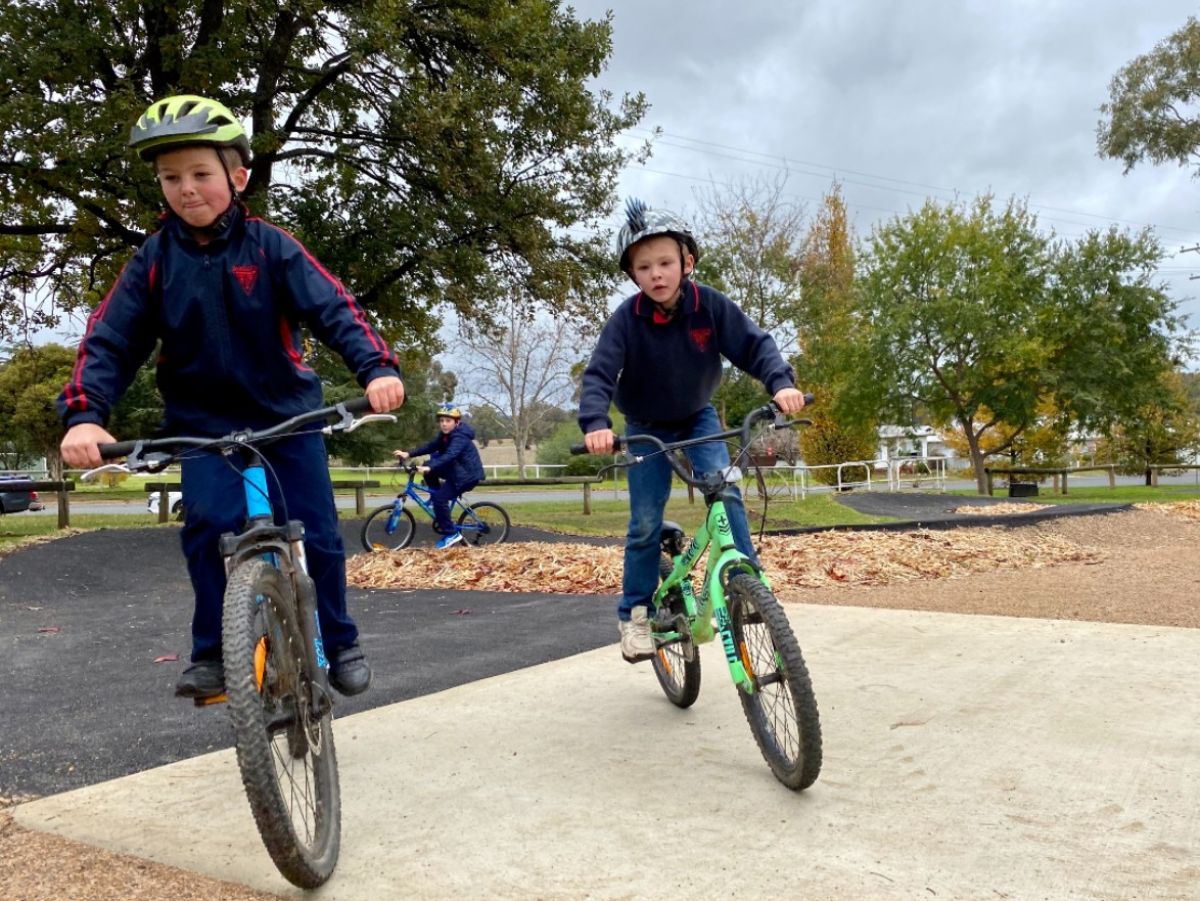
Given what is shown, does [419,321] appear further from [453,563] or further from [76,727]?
[76,727]

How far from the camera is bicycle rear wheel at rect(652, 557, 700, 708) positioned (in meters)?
3.72

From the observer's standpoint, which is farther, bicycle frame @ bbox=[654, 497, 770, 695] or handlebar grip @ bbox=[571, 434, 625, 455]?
handlebar grip @ bbox=[571, 434, 625, 455]

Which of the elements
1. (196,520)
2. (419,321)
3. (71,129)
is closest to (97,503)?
(419,321)

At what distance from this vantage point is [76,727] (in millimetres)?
3955

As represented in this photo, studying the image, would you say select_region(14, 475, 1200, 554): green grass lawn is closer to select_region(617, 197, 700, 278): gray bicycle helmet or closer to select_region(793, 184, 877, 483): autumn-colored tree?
select_region(793, 184, 877, 483): autumn-colored tree

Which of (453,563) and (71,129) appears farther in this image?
(71,129)

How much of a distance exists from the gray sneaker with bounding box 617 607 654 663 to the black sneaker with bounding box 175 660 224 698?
1.63 m

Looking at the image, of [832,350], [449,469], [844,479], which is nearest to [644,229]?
[449,469]

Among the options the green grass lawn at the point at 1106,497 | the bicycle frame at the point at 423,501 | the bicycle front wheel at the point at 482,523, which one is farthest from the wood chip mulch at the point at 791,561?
the green grass lawn at the point at 1106,497

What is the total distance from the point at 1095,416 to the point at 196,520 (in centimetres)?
2941

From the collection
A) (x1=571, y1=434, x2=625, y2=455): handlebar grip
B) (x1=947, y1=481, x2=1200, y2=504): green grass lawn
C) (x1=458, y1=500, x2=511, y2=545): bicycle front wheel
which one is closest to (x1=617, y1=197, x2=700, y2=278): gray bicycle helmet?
(x1=571, y1=434, x2=625, y2=455): handlebar grip

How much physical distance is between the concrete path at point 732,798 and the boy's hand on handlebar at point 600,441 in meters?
1.05

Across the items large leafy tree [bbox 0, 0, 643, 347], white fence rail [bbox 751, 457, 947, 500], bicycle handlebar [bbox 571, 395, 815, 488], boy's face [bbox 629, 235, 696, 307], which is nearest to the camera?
bicycle handlebar [bbox 571, 395, 815, 488]

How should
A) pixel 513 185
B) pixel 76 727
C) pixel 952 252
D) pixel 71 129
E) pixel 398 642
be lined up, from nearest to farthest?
pixel 76 727
pixel 398 642
pixel 71 129
pixel 513 185
pixel 952 252
